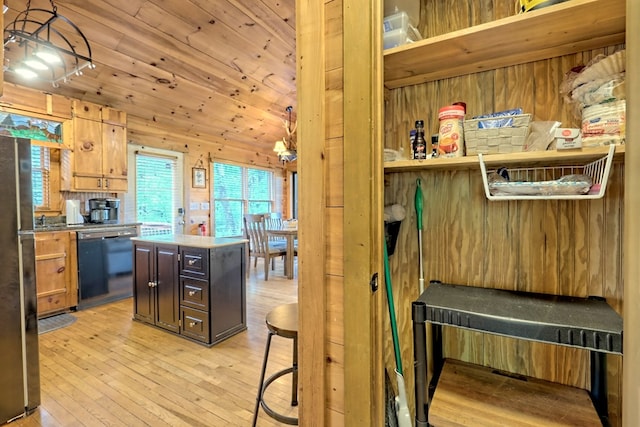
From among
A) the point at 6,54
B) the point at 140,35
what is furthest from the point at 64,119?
the point at 140,35

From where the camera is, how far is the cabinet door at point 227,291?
8.64 feet

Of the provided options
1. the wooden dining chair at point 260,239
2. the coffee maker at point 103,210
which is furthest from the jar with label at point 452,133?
the coffee maker at point 103,210

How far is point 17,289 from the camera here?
1736mm

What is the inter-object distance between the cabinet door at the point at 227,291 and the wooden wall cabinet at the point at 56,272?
2.00 meters

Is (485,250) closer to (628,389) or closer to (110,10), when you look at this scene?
(628,389)

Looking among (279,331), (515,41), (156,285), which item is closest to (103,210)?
(156,285)

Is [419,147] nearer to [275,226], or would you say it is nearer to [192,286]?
[192,286]

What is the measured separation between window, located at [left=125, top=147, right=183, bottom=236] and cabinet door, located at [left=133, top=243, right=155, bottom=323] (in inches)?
67.3

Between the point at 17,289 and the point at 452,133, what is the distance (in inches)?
93.6

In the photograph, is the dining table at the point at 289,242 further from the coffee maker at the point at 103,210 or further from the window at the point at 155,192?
the coffee maker at the point at 103,210

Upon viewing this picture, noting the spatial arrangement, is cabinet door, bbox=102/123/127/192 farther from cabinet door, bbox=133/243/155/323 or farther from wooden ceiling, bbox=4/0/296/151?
cabinet door, bbox=133/243/155/323

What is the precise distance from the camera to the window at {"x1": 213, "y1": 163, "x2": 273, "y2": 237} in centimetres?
587

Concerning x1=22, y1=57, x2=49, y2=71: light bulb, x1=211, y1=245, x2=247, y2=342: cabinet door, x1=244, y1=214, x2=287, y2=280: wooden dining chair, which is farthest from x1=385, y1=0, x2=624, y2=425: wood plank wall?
x1=244, y1=214, x2=287, y2=280: wooden dining chair

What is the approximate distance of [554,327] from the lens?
859mm
